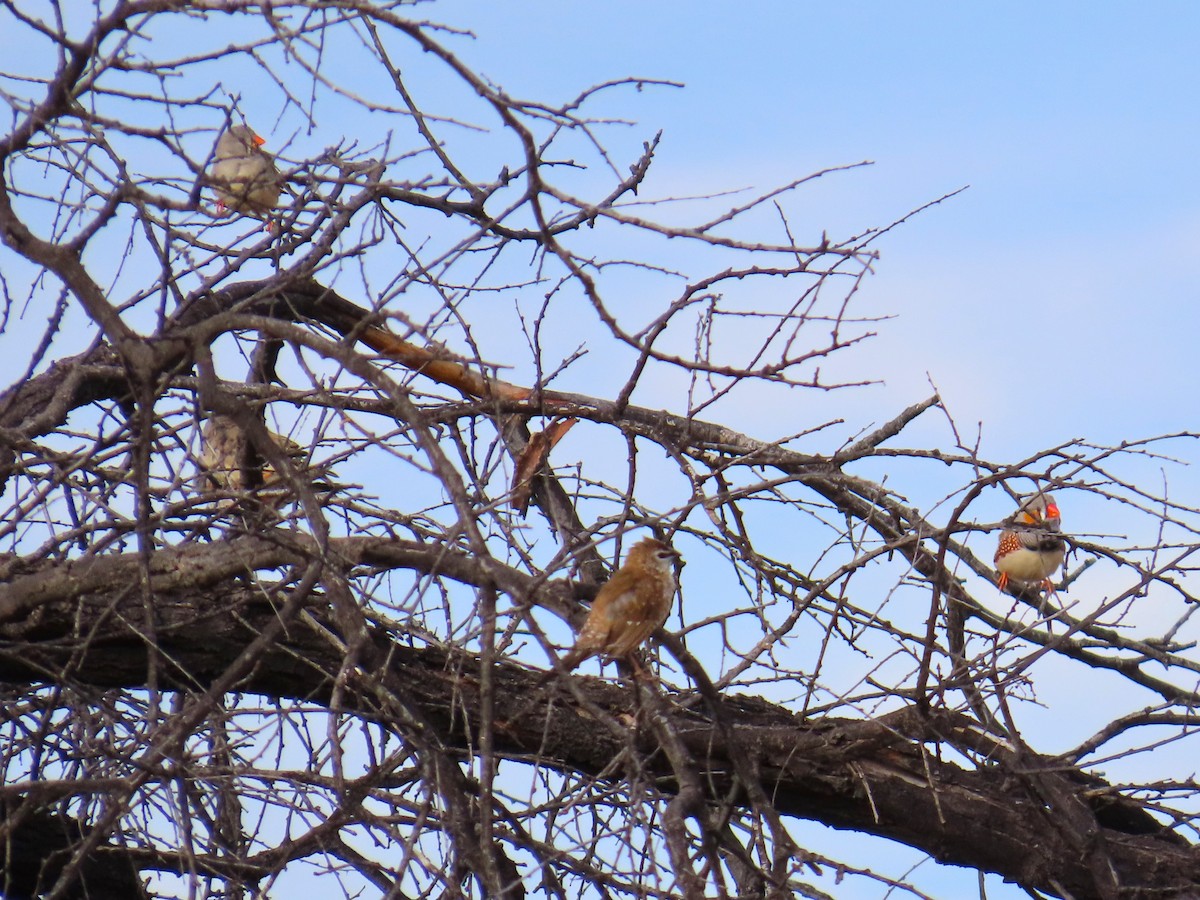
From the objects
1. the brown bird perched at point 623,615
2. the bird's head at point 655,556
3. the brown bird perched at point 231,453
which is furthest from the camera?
the brown bird perched at point 231,453

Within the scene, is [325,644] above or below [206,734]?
above

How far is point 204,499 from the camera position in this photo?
3451 mm

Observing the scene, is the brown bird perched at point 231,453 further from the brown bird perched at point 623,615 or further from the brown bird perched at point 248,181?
the brown bird perched at point 623,615

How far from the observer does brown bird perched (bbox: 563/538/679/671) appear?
3.28 meters

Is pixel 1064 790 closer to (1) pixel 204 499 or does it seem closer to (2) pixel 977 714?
(2) pixel 977 714

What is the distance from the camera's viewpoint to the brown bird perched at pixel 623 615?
3281mm

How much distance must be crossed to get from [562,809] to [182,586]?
1.20 metres

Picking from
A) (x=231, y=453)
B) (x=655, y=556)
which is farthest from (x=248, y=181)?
(x=231, y=453)

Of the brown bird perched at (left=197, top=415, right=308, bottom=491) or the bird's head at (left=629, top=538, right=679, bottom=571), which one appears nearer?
the bird's head at (left=629, top=538, right=679, bottom=571)

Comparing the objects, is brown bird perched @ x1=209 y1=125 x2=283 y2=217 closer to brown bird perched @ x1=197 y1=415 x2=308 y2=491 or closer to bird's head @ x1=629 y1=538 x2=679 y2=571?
brown bird perched @ x1=197 y1=415 x2=308 y2=491

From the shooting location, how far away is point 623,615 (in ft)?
10.9

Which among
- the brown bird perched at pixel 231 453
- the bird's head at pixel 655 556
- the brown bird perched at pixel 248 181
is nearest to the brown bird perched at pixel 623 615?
the bird's head at pixel 655 556

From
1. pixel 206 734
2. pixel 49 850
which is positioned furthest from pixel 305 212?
pixel 49 850

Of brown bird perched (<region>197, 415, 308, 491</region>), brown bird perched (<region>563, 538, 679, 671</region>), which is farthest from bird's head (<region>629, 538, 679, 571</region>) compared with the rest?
brown bird perched (<region>197, 415, 308, 491</region>)
